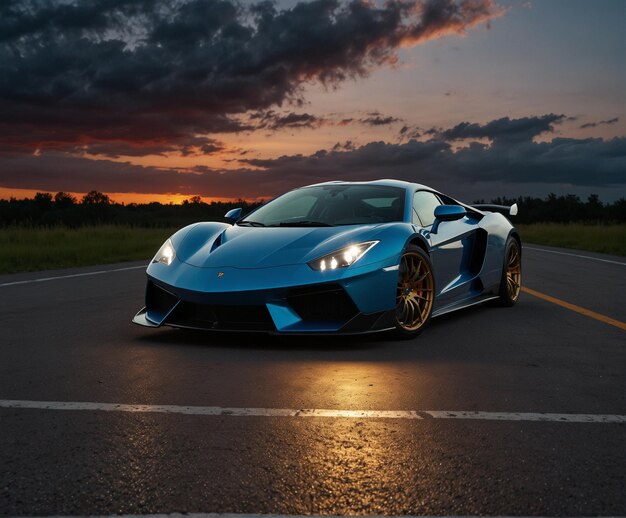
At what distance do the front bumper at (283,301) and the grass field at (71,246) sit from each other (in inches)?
393

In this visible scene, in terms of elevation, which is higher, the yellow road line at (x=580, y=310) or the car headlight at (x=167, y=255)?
A: the car headlight at (x=167, y=255)

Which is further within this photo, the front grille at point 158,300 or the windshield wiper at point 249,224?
the windshield wiper at point 249,224

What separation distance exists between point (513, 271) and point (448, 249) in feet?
6.08

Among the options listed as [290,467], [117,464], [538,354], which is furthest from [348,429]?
→ [538,354]

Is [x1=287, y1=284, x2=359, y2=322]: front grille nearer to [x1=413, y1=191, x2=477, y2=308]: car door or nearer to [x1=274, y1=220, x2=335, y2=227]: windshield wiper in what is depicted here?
[x1=274, y1=220, x2=335, y2=227]: windshield wiper

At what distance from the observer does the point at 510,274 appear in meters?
8.83

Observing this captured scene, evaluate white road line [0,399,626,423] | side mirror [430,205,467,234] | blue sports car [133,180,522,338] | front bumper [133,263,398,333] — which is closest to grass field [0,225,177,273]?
blue sports car [133,180,522,338]

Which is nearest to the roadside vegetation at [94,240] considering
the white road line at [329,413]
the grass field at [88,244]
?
the grass field at [88,244]

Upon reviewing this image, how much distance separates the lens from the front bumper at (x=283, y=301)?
5809 mm

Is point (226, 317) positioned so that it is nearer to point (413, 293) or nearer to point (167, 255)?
point (167, 255)

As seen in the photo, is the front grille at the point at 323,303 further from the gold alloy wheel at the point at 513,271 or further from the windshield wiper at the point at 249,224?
the gold alloy wheel at the point at 513,271

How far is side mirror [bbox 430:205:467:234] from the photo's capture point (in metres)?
6.98

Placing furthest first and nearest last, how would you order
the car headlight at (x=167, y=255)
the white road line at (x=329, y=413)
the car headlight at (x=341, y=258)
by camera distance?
the car headlight at (x=167, y=255), the car headlight at (x=341, y=258), the white road line at (x=329, y=413)

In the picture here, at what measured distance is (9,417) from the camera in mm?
3975
